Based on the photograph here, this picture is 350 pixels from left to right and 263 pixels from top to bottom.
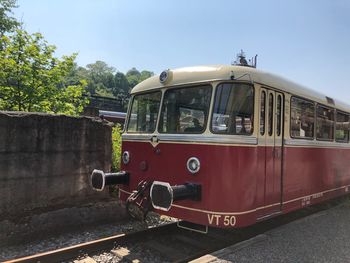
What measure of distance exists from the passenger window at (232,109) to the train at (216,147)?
0.05ft

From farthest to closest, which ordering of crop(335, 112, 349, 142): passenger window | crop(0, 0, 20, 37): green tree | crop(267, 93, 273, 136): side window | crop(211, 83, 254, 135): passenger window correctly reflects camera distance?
crop(0, 0, 20, 37): green tree < crop(335, 112, 349, 142): passenger window < crop(267, 93, 273, 136): side window < crop(211, 83, 254, 135): passenger window

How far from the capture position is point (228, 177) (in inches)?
192

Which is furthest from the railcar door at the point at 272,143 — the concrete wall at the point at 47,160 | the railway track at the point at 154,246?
the concrete wall at the point at 47,160

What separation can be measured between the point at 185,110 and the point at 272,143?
56.9 inches

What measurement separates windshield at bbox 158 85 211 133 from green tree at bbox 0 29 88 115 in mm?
4319

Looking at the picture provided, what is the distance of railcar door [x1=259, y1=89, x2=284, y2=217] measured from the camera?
5402 millimetres

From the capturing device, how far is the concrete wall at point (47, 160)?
6.02 metres

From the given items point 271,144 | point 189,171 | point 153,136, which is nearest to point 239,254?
point 189,171

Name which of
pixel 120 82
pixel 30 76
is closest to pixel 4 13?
pixel 30 76

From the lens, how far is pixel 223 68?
5148mm

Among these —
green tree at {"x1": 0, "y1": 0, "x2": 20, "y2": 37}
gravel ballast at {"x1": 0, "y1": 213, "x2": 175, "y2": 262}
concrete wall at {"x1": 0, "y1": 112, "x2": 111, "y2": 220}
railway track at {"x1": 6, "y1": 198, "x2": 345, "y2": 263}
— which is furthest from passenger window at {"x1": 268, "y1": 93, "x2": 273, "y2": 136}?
green tree at {"x1": 0, "y1": 0, "x2": 20, "y2": 37}

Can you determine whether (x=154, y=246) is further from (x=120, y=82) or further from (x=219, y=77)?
(x=120, y=82)

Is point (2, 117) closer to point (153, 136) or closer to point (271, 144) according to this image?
point (153, 136)

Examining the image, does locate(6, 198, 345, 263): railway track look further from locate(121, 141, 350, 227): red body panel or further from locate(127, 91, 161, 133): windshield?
locate(127, 91, 161, 133): windshield
